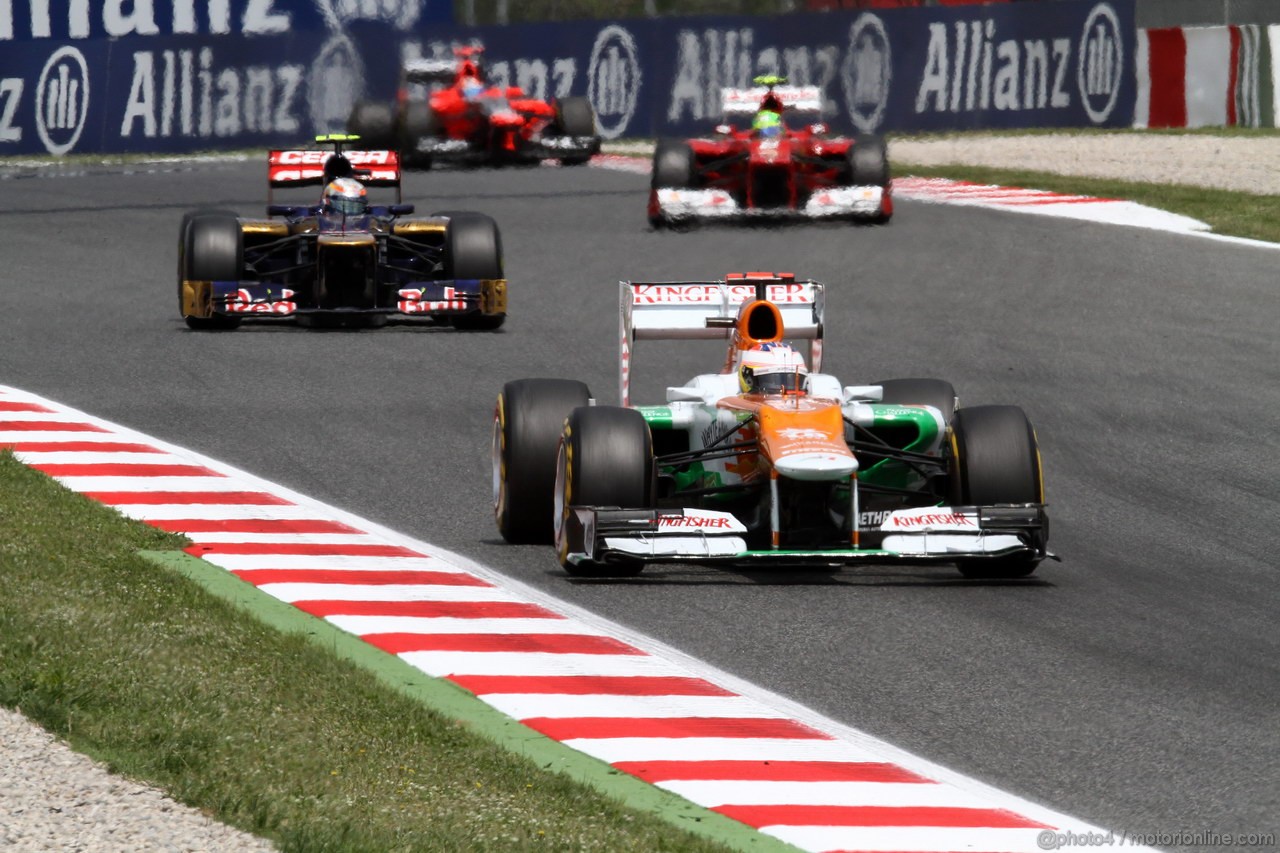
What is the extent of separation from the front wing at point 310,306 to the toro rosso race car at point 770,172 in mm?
6852

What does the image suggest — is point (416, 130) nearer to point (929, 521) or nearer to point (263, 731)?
point (929, 521)

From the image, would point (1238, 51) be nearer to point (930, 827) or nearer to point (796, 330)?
point (796, 330)

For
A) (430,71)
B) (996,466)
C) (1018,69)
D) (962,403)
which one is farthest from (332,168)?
(1018,69)

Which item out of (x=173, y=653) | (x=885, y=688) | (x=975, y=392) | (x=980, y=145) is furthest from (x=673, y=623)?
(x=980, y=145)

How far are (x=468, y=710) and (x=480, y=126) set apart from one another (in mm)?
25494

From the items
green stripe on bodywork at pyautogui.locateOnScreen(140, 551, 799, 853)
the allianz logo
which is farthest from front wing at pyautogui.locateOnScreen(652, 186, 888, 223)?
green stripe on bodywork at pyautogui.locateOnScreen(140, 551, 799, 853)

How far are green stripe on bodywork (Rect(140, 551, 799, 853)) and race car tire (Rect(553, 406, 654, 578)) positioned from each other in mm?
1298

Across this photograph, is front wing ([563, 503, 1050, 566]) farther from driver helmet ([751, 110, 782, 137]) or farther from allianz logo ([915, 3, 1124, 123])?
allianz logo ([915, 3, 1124, 123])

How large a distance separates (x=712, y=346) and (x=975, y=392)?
3.14 m

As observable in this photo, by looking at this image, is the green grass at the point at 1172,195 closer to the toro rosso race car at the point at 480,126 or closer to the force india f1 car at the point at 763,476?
the toro rosso race car at the point at 480,126

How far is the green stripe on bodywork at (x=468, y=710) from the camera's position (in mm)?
6074

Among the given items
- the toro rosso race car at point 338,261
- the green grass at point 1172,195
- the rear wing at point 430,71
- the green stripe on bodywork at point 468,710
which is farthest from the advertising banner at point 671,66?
the green stripe on bodywork at point 468,710

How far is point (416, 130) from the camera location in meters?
31.9

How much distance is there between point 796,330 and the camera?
1092 centimetres
